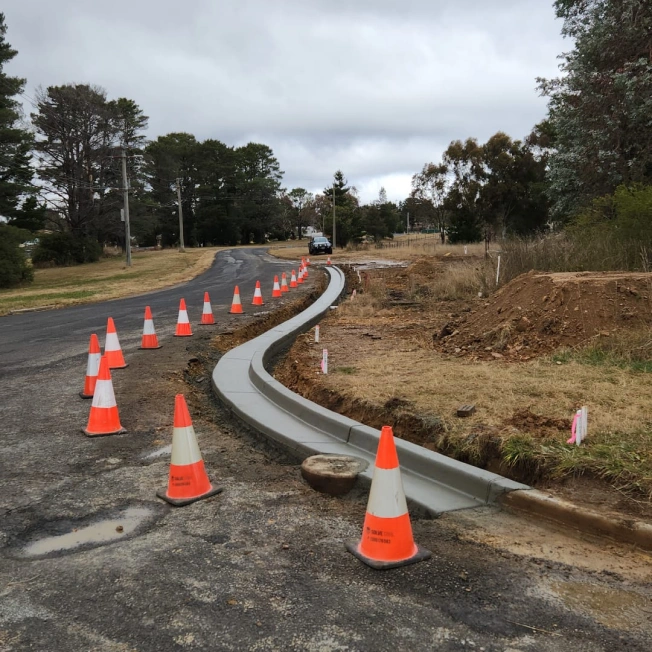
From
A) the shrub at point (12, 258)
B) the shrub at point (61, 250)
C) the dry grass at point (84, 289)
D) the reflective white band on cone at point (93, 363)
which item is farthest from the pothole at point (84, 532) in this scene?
the shrub at point (61, 250)

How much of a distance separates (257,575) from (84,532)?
1.28m

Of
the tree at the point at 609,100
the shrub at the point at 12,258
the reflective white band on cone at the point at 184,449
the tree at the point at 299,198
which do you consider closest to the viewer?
the reflective white band on cone at the point at 184,449

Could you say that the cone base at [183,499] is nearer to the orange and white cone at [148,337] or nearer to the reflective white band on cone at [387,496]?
the reflective white band on cone at [387,496]

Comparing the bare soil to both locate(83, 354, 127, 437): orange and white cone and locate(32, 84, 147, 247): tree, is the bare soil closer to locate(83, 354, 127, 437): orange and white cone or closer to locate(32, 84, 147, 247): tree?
locate(83, 354, 127, 437): orange and white cone

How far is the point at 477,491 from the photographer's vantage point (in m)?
4.05

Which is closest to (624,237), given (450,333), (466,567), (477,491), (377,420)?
(450,333)

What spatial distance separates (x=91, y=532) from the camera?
3.60 metres

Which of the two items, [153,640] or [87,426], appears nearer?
[153,640]

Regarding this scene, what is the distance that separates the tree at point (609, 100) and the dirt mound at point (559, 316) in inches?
461

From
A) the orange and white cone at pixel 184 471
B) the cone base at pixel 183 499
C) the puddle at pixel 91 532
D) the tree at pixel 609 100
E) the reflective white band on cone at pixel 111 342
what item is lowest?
the puddle at pixel 91 532

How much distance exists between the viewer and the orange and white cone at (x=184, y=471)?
406cm

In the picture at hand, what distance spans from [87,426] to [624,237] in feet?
35.0

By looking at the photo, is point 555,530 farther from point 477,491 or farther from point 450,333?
point 450,333

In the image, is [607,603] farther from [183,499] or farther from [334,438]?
[334,438]
